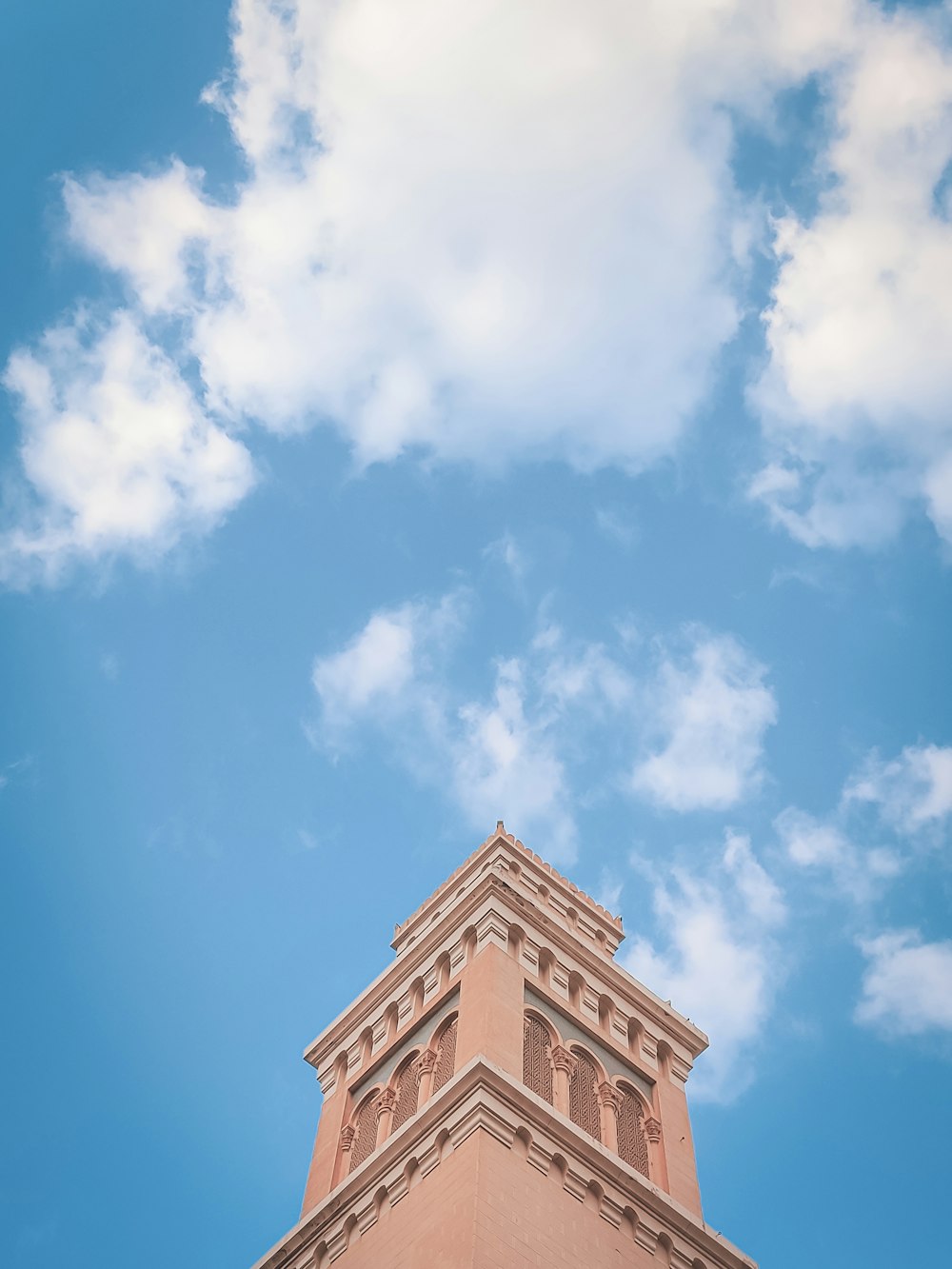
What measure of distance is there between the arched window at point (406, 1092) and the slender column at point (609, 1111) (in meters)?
5.68

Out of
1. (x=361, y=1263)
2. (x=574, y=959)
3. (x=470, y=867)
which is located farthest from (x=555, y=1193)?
(x=470, y=867)

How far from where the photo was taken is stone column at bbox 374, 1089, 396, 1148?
44281 millimetres

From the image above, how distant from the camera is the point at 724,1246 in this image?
40.7 metres

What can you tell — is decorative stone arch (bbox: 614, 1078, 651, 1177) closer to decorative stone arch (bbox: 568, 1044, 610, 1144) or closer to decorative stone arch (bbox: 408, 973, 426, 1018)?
decorative stone arch (bbox: 568, 1044, 610, 1144)

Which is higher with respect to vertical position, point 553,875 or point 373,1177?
point 553,875

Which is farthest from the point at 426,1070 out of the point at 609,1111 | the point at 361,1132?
the point at 609,1111

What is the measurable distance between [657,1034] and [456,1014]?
8.25m

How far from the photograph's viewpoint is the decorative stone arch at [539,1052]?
4331 cm

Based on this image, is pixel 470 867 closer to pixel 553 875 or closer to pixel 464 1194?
pixel 553 875

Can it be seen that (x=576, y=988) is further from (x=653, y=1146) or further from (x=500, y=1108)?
(x=500, y=1108)

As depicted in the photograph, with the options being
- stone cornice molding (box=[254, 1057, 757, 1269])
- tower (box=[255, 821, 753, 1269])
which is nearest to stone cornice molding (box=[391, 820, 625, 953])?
tower (box=[255, 821, 753, 1269])

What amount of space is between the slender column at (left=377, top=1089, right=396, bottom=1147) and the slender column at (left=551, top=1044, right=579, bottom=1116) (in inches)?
205

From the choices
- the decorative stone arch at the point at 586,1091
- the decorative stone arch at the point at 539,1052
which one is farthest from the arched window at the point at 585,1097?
the decorative stone arch at the point at 539,1052

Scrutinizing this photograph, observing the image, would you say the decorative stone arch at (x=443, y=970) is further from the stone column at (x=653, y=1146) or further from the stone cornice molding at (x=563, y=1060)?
the stone column at (x=653, y=1146)
